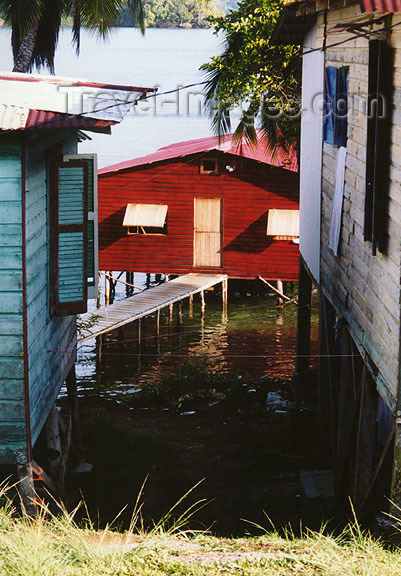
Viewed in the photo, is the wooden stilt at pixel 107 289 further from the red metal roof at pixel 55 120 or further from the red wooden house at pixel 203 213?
the red metal roof at pixel 55 120

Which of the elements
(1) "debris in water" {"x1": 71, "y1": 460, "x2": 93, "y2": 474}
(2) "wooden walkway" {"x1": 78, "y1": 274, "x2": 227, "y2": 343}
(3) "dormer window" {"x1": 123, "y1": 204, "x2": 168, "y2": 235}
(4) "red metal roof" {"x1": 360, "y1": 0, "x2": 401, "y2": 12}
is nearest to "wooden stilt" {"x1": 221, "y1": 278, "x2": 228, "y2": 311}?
(2) "wooden walkway" {"x1": 78, "y1": 274, "x2": 227, "y2": 343}

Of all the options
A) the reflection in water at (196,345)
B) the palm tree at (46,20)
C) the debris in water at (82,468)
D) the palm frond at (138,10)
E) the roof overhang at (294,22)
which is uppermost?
the palm frond at (138,10)

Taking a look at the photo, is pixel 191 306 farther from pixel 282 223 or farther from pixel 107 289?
pixel 282 223

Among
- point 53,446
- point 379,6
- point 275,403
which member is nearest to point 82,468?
point 53,446

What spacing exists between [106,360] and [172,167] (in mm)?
7181

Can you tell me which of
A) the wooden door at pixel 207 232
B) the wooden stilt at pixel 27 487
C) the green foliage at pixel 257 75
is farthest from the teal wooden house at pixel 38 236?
the wooden door at pixel 207 232

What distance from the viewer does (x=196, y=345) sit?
1016 inches

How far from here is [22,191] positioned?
8938mm

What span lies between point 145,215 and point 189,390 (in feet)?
34.6

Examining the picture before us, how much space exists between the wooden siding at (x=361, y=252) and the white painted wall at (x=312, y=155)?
567 millimetres

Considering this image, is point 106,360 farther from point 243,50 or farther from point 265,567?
point 265,567

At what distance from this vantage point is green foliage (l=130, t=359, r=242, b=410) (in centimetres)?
1808

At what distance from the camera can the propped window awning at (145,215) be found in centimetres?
2806

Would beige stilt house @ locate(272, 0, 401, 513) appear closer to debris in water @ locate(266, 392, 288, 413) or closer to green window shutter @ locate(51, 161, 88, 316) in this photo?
debris in water @ locate(266, 392, 288, 413)
